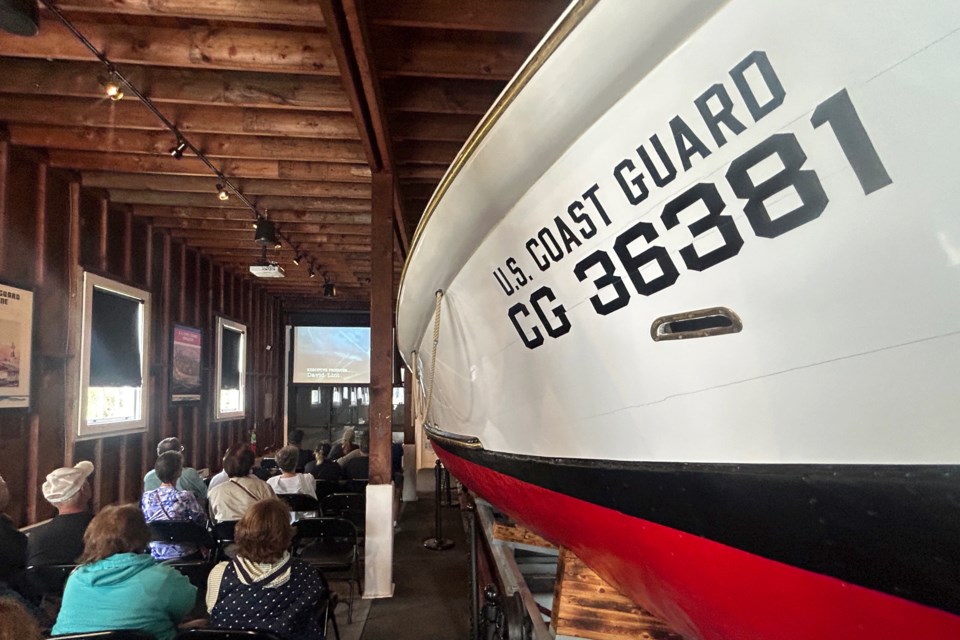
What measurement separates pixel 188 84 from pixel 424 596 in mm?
3458

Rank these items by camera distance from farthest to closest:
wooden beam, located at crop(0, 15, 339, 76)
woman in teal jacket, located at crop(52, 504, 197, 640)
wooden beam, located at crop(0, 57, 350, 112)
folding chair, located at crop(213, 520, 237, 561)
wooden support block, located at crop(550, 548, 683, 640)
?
wooden beam, located at crop(0, 57, 350, 112)
wooden beam, located at crop(0, 15, 339, 76)
folding chair, located at crop(213, 520, 237, 561)
woman in teal jacket, located at crop(52, 504, 197, 640)
wooden support block, located at crop(550, 548, 683, 640)

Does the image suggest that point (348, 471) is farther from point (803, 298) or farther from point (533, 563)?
point (803, 298)

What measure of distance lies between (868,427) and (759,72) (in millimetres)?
405

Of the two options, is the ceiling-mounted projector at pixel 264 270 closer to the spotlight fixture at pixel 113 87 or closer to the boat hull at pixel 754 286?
the spotlight fixture at pixel 113 87

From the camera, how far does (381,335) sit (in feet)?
11.8

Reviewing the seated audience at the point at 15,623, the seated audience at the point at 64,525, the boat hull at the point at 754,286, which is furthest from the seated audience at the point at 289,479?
the boat hull at the point at 754,286

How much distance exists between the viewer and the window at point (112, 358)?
4320mm

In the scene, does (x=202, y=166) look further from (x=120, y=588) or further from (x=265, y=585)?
(x=265, y=585)

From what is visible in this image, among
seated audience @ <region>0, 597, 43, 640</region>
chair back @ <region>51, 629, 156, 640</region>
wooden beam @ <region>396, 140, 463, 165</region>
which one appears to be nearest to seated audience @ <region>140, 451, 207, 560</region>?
chair back @ <region>51, 629, 156, 640</region>

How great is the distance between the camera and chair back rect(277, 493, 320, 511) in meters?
3.38

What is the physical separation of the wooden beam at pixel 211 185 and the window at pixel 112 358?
0.82m

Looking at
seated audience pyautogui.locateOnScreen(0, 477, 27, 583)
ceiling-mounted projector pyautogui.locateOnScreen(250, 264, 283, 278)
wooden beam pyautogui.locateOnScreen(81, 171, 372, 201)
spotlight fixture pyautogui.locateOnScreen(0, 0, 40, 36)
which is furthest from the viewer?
ceiling-mounted projector pyautogui.locateOnScreen(250, 264, 283, 278)

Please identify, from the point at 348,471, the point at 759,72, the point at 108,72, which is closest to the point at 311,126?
the point at 108,72

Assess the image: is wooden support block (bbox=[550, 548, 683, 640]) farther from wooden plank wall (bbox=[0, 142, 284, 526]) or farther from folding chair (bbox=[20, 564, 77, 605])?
wooden plank wall (bbox=[0, 142, 284, 526])
